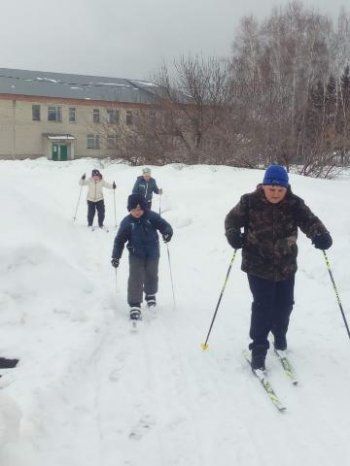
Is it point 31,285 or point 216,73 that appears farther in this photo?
point 216,73

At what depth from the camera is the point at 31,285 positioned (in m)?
6.62

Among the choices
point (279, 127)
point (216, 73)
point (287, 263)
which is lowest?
point (287, 263)

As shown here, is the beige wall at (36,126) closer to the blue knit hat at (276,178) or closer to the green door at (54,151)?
the green door at (54,151)

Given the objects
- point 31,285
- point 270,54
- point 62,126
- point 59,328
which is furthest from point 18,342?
point 62,126

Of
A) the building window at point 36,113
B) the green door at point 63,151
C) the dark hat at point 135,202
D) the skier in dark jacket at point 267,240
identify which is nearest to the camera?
the skier in dark jacket at point 267,240

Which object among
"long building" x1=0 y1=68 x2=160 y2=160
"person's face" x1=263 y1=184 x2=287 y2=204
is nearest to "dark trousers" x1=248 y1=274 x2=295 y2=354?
"person's face" x1=263 y1=184 x2=287 y2=204

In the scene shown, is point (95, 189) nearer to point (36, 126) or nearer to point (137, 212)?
point (137, 212)

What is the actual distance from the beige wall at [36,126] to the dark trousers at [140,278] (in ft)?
148

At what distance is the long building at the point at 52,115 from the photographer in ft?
171

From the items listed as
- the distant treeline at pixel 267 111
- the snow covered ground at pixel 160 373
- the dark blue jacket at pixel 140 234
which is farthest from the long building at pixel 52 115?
the dark blue jacket at pixel 140 234

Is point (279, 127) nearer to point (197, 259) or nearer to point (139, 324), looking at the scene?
point (197, 259)

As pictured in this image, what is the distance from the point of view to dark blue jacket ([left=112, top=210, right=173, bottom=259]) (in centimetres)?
679

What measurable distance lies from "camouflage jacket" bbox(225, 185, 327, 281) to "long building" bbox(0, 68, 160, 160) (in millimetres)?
47101

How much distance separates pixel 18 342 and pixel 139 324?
1609 millimetres
